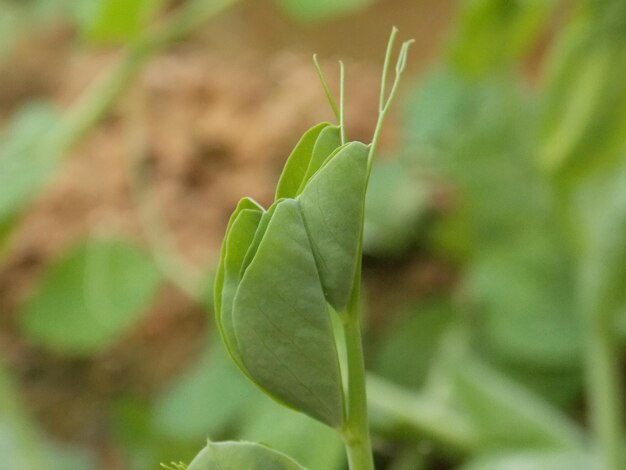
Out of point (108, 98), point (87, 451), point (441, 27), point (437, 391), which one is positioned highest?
point (441, 27)

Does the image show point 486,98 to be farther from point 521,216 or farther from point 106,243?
point 106,243

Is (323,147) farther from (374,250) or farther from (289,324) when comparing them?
(374,250)

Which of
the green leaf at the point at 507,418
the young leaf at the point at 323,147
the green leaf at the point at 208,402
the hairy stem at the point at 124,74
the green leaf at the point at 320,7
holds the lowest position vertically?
the green leaf at the point at 208,402

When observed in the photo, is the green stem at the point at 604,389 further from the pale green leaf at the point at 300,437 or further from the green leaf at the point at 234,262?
the green leaf at the point at 234,262

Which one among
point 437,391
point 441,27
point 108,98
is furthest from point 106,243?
point 441,27

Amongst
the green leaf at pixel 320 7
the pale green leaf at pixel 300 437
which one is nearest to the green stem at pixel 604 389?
the pale green leaf at pixel 300 437

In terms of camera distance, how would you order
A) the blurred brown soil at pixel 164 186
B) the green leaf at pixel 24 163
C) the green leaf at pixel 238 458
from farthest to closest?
the blurred brown soil at pixel 164 186 → the green leaf at pixel 24 163 → the green leaf at pixel 238 458

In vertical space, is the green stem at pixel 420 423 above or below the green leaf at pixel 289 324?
below
